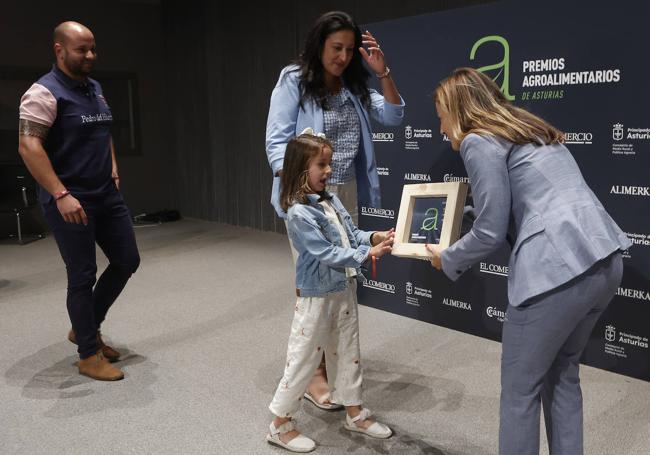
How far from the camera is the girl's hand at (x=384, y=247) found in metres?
2.10

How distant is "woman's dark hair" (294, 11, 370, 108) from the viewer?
246cm

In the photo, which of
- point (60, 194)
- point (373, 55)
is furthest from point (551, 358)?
point (60, 194)

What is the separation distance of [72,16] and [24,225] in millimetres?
2631

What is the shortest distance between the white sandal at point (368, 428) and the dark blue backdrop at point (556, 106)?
4.16ft

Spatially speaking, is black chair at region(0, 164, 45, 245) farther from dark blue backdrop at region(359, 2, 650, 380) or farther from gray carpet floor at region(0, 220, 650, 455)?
dark blue backdrop at region(359, 2, 650, 380)

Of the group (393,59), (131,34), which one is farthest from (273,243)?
(131,34)

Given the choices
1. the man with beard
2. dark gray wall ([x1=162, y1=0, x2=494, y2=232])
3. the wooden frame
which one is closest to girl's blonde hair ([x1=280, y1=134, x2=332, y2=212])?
the wooden frame

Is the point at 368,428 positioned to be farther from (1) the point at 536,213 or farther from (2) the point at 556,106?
(2) the point at 556,106

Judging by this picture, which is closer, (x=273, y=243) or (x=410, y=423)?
(x=410, y=423)

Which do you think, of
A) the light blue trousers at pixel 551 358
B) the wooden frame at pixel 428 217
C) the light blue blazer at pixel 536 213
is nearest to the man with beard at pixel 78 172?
the wooden frame at pixel 428 217

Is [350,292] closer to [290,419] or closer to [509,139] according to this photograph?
[290,419]

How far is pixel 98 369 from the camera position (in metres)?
3.09

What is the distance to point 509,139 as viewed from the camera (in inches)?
67.0

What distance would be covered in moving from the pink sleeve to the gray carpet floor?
1312 mm
